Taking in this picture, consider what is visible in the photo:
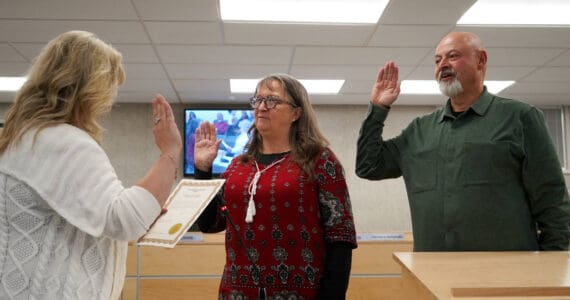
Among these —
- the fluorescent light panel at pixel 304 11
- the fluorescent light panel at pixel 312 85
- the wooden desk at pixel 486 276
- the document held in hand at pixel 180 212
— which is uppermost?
the fluorescent light panel at pixel 304 11

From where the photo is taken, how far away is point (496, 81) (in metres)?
5.34

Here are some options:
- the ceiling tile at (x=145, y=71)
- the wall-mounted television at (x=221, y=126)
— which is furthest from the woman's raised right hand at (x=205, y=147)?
the wall-mounted television at (x=221, y=126)

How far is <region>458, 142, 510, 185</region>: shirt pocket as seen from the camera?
1.67 metres

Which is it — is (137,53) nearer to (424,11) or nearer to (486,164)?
(424,11)

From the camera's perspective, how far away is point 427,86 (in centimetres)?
568

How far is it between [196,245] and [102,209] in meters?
2.62

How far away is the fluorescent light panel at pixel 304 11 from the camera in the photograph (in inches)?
136

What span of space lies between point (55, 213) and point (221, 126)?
5264mm

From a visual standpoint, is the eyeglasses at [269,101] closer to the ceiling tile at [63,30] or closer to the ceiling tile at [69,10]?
the ceiling tile at [69,10]

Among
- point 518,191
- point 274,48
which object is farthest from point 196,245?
point 518,191

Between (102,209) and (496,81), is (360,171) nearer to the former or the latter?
(102,209)

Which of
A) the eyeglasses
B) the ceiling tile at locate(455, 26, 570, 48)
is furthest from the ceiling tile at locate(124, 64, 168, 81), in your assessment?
the eyeglasses

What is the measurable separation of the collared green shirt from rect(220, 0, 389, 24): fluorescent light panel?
1894 mm

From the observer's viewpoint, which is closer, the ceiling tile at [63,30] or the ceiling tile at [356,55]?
the ceiling tile at [63,30]
